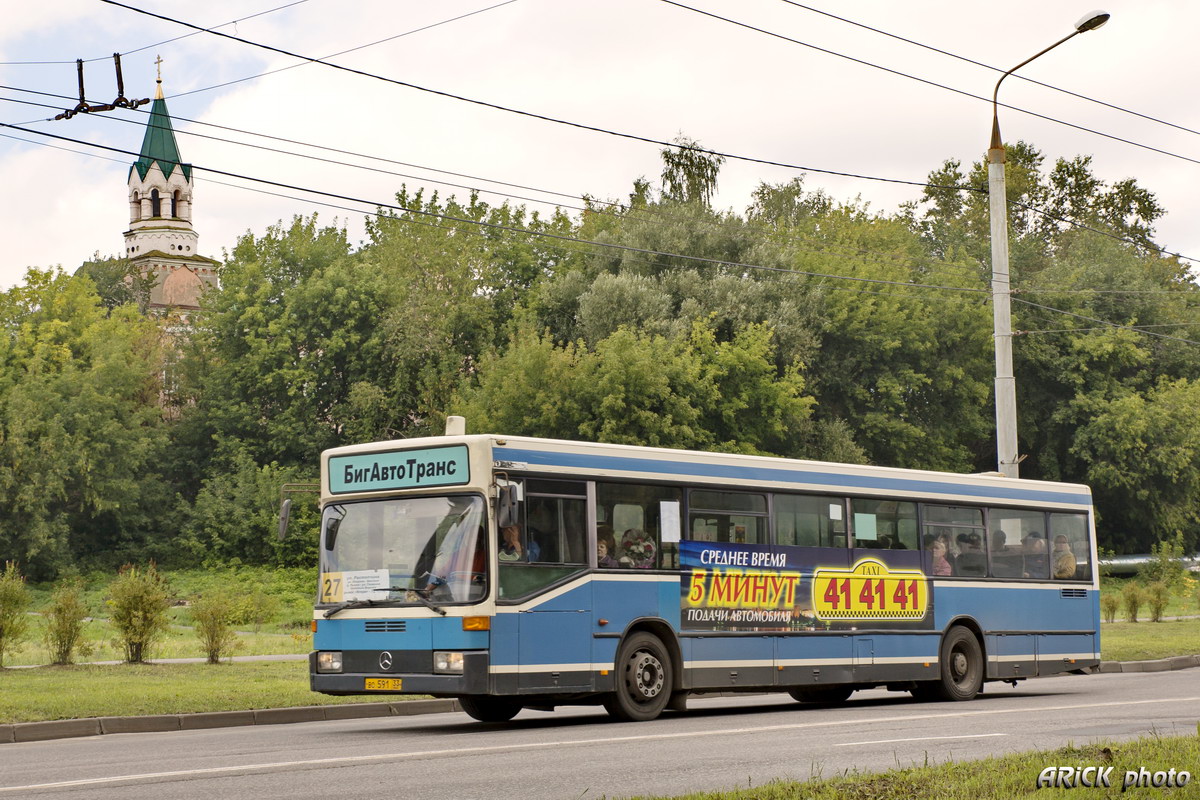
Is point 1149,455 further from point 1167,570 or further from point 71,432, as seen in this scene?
point 71,432

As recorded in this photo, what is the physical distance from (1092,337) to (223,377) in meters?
37.9

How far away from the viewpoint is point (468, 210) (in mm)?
66750

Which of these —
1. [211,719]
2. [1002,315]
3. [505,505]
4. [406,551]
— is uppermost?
[1002,315]

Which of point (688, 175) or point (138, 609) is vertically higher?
point (688, 175)

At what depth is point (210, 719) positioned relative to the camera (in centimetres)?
1667

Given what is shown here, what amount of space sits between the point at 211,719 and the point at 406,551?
3.66 metres

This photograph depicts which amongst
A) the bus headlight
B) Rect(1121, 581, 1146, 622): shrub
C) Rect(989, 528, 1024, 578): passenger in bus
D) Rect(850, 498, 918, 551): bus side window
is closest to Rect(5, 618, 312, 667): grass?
the bus headlight

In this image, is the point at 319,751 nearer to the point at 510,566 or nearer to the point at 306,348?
the point at 510,566

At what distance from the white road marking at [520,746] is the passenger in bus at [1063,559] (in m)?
4.06

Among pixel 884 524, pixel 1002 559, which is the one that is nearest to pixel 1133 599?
pixel 1002 559

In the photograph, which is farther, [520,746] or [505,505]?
[505,505]

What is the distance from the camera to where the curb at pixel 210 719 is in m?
15.3

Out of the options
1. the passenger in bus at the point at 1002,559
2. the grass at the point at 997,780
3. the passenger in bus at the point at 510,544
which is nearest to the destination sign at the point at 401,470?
the passenger in bus at the point at 510,544

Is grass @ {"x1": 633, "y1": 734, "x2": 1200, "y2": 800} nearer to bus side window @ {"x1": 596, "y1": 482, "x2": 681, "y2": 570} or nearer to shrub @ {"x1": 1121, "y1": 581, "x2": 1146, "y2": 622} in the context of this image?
bus side window @ {"x1": 596, "y1": 482, "x2": 681, "y2": 570}
